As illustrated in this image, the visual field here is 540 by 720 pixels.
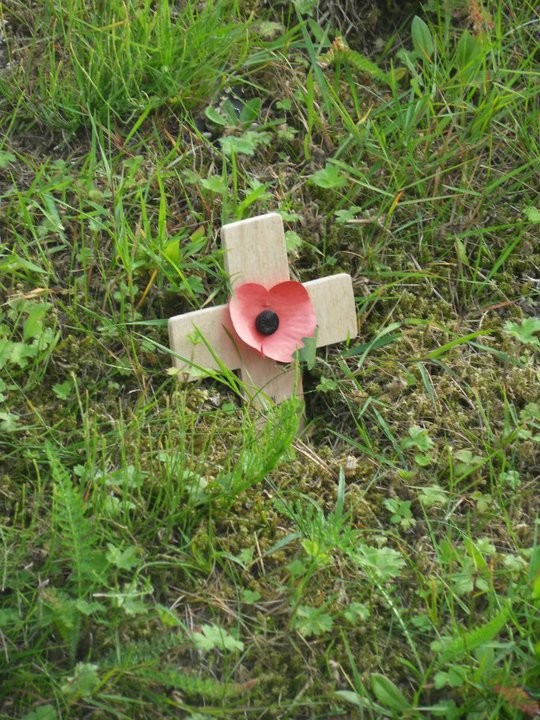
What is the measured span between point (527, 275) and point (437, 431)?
58 centimetres

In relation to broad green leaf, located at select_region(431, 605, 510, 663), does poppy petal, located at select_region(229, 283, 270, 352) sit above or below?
above

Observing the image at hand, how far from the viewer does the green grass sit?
74.0 inches

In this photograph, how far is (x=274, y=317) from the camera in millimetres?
2326

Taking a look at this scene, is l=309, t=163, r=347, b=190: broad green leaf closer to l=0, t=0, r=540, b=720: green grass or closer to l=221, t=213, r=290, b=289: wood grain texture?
l=0, t=0, r=540, b=720: green grass

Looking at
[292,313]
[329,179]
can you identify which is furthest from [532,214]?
[292,313]

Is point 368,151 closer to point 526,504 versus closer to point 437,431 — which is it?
point 437,431

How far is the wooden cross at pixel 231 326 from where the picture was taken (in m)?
2.27

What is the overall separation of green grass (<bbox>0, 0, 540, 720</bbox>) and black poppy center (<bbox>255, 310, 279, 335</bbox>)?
0.14 metres

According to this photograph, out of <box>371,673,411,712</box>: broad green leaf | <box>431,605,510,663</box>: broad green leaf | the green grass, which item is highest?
the green grass

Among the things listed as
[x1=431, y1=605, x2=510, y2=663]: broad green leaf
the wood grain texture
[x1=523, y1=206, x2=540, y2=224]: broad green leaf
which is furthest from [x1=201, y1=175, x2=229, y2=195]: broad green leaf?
[x1=431, y1=605, x2=510, y2=663]: broad green leaf

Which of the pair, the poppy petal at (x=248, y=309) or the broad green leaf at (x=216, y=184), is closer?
the poppy petal at (x=248, y=309)

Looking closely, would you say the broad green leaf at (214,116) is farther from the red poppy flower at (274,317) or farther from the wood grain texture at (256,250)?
the red poppy flower at (274,317)

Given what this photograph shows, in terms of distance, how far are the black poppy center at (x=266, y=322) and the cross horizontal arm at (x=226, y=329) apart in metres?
0.06

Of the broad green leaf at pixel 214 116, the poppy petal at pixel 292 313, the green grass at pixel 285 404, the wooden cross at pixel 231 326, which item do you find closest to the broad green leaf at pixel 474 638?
the green grass at pixel 285 404
